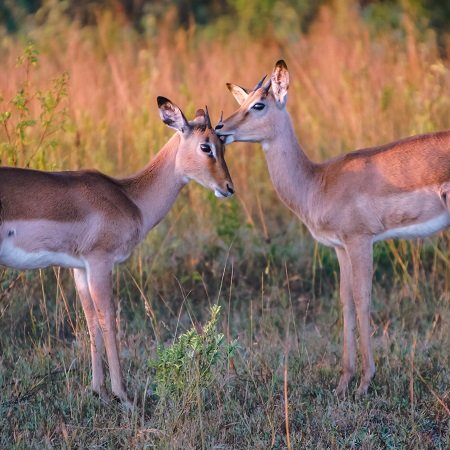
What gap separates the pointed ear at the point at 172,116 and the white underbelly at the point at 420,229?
1.42 m

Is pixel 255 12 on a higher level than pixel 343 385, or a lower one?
higher

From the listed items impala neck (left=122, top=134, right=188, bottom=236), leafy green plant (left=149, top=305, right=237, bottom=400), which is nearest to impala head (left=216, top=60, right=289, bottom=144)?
impala neck (left=122, top=134, right=188, bottom=236)

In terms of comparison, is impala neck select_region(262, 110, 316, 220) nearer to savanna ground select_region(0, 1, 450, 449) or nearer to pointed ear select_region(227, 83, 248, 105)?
pointed ear select_region(227, 83, 248, 105)

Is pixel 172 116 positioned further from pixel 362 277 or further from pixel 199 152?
pixel 362 277

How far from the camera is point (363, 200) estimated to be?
20.7ft

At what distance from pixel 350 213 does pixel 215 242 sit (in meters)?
2.28

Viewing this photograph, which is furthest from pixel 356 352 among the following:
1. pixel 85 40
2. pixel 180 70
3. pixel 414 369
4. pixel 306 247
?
pixel 85 40

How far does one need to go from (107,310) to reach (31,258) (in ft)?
1.85

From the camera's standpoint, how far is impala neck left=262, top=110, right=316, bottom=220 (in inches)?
263

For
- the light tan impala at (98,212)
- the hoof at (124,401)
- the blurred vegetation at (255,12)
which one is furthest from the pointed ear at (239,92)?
the blurred vegetation at (255,12)

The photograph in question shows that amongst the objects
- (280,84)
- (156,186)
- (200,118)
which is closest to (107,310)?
(156,186)

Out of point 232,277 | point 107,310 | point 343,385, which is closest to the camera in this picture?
point 107,310

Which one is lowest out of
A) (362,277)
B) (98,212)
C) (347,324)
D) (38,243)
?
(347,324)

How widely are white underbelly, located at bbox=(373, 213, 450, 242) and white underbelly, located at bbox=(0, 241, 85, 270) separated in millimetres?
1952
